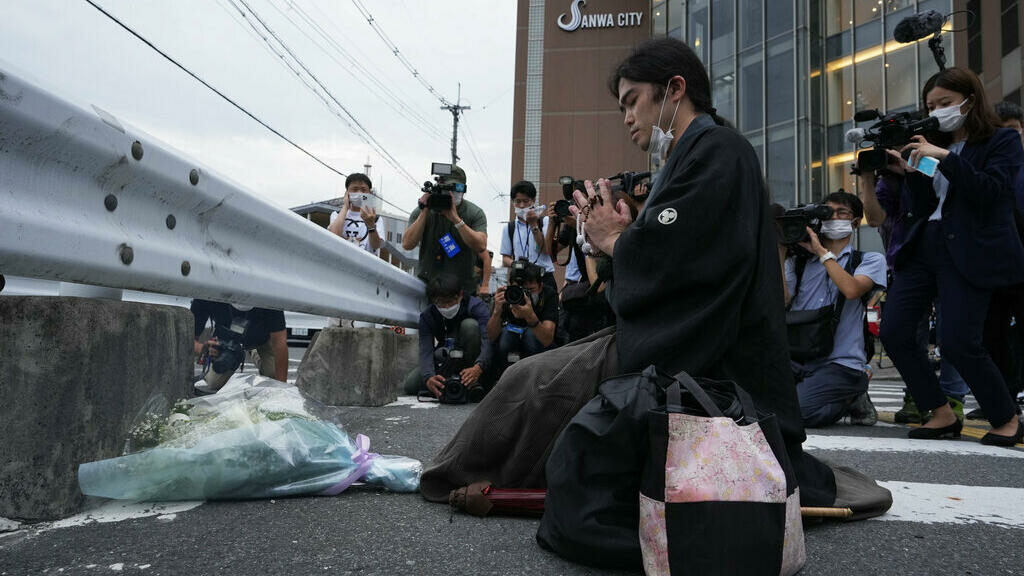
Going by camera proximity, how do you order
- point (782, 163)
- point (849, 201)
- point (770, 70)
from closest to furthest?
point (849, 201) → point (782, 163) → point (770, 70)

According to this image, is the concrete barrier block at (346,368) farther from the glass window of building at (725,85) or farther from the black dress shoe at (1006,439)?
the glass window of building at (725,85)

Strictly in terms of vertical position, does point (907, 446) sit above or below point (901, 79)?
below

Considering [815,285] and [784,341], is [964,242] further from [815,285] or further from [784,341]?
[784,341]

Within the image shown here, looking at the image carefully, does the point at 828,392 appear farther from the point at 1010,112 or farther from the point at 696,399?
the point at 696,399

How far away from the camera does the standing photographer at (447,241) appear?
17.2 ft

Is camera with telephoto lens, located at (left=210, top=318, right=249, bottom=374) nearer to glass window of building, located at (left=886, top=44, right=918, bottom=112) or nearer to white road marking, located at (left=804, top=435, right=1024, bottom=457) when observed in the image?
white road marking, located at (left=804, top=435, right=1024, bottom=457)

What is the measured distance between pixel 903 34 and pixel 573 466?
478 centimetres

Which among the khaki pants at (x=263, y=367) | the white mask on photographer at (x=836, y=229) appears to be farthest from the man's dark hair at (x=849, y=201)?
the khaki pants at (x=263, y=367)

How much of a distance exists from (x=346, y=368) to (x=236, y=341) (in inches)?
32.3

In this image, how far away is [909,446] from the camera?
10.3 ft

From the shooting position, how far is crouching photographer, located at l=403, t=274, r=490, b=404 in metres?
4.46

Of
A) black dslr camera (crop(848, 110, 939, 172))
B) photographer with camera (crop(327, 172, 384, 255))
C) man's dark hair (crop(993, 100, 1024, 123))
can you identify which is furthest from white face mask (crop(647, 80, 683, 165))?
photographer with camera (crop(327, 172, 384, 255))

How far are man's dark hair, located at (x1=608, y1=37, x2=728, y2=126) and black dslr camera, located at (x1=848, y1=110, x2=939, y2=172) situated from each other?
1782 mm

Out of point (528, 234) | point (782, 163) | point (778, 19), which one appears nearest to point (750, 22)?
point (778, 19)
